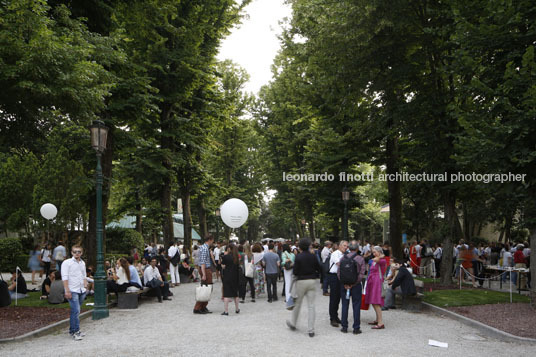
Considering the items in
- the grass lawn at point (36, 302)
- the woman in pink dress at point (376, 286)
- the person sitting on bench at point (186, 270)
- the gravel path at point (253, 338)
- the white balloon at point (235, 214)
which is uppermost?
the white balloon at point (235, 214)

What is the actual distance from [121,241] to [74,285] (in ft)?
71.2

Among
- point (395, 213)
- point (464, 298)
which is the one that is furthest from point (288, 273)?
point (395, 213)

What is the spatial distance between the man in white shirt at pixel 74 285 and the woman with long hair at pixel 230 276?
384 centimetres

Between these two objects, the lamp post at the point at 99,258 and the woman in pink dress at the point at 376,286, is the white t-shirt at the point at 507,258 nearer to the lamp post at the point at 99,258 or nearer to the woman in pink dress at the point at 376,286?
the woman in pink dress at the point at 376,286

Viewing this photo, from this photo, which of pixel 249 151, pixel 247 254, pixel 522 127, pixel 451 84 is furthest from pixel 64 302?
pixel 249 151

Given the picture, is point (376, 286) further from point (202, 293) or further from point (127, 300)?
point (127, 300)

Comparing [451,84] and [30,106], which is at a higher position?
[451,84]

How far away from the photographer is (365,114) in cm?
2081

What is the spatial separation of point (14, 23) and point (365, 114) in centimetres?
1515

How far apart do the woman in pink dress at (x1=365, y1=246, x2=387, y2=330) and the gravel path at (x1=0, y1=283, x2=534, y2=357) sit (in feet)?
1.25

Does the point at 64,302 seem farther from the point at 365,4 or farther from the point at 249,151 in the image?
the point at 249,151

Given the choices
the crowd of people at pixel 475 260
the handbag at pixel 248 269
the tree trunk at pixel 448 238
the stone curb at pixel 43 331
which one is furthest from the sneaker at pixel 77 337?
the tree trunk at pixel 448 238

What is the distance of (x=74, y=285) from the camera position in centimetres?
920

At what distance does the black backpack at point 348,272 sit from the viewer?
9422 mm
